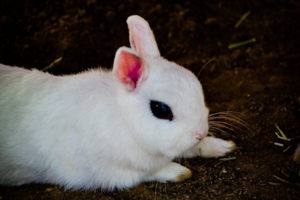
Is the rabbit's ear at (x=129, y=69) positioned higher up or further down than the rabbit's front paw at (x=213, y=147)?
higher up

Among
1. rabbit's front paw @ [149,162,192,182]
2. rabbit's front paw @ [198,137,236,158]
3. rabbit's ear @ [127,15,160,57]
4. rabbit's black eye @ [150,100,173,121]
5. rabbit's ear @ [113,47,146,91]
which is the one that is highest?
rabbit's ear @ [127,15,160,57]

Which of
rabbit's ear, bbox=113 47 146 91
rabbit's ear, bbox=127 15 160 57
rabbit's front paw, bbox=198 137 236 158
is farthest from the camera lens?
rabbit's front paw, bbox=198 137 236 158

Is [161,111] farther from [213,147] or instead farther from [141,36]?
[213,147]

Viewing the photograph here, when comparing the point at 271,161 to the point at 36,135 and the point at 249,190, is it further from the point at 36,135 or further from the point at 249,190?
the point at 36,135

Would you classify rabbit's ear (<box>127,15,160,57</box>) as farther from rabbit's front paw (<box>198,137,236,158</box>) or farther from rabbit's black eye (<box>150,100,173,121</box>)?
rabbit's front paw (<box>198,137,236,158</box>)

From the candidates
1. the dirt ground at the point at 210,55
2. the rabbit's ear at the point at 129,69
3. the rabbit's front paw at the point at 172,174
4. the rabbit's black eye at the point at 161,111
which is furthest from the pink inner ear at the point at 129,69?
the dirt ground at the point at 210,55

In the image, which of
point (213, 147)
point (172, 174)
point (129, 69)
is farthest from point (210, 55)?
point (129, 69)

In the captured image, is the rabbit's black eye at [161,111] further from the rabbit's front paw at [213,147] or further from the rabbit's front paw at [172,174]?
the rabbit's front paw at [213,147]

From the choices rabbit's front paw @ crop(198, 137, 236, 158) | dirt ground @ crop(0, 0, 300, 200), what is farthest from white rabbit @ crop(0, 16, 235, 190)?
rabbit's front paw @ crop(198, 137, 236, 158)
